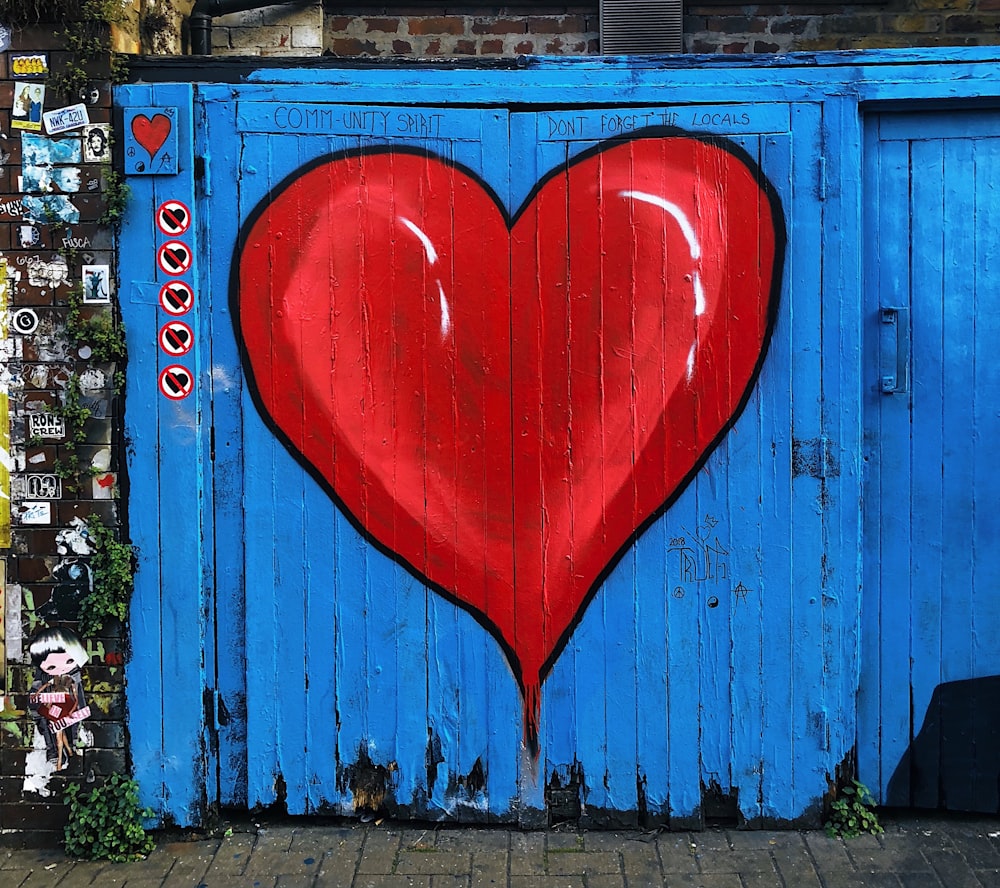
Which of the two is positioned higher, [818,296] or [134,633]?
[818,296]

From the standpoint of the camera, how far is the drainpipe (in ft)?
A: 11.0

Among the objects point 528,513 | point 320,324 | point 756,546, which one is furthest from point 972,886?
point 320,324

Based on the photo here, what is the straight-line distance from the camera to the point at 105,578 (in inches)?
116

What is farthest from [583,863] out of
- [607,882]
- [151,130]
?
[151,130]

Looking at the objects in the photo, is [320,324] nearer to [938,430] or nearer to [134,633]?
[134,633]

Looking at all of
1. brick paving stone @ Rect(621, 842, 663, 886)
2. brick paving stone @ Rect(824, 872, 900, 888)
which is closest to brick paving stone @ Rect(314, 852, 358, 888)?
brick paving stone @ Rect(621, 842, 663, 886)

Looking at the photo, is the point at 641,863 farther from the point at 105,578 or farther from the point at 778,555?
the point at 105,578

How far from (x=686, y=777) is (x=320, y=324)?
2.08 meters

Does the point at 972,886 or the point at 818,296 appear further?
the point at 818,296

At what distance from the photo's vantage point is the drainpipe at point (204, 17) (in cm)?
334

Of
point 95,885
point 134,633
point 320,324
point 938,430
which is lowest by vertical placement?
point 95,885

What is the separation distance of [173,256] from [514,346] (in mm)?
1239

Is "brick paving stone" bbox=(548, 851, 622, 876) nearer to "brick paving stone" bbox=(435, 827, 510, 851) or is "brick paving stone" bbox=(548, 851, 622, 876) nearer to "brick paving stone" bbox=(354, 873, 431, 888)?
"brick paving stone" bbox=(435, 827, 510, 851)

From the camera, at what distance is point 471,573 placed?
3000 mm
